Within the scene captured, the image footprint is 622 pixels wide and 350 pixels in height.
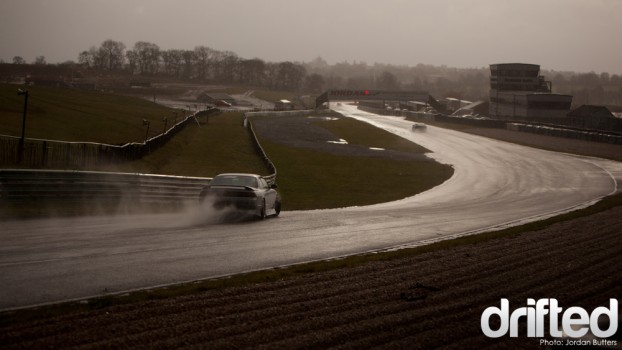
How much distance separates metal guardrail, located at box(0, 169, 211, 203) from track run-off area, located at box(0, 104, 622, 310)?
7.16 feet

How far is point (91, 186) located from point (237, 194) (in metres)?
A: 5.45

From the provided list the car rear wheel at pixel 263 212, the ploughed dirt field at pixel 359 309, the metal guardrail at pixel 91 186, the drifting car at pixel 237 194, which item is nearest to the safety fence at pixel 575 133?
the metal guardrail at pixel 91 186

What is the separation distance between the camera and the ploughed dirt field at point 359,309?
9242mm

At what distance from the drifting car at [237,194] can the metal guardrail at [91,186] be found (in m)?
4.03

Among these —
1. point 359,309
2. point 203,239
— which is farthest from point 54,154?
point 359,309

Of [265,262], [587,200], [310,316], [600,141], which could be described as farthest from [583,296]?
[600,141]

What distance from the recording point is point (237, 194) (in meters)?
22.3

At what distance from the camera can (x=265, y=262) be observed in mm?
15422

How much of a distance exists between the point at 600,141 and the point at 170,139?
166 feet

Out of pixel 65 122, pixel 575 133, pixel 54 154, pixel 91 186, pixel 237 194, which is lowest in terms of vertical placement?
pixel 91 186

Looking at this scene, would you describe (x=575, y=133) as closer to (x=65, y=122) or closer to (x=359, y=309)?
(x=65, y=122)

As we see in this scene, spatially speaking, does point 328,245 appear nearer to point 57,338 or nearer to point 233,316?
point 233,316

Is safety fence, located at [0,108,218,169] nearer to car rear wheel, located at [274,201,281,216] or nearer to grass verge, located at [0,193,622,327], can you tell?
car rear wheel, located at [274,201,281,216]

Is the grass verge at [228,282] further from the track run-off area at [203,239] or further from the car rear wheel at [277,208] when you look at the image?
the car rear wheel at [277,208]
